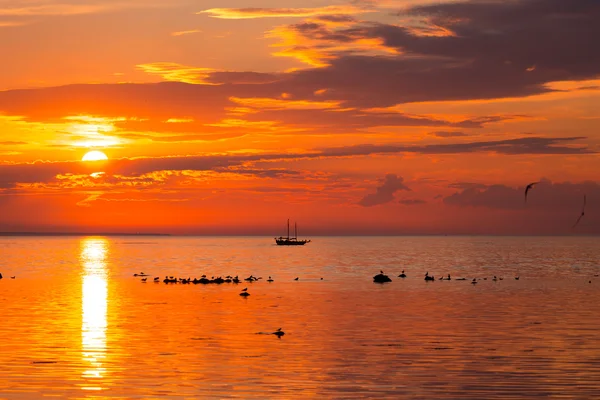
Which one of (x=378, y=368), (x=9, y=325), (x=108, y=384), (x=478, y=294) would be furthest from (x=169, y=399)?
(x=478, y=294)

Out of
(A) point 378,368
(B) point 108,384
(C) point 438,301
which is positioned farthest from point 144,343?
(C) point 438,301

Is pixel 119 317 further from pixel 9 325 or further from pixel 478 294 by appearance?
pixel 478 294

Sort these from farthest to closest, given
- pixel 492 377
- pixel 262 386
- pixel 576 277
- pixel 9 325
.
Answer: pixel 576 277, pixel 9 325, pixel 492 377, pixel 262 386

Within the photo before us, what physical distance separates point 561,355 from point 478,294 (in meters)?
46.3

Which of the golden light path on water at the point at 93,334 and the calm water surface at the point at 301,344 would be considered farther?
the golden light path on water at the point at 93,334

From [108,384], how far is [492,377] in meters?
18.3

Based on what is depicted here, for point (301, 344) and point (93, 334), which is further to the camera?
point (93, 334)

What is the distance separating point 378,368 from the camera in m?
41.8

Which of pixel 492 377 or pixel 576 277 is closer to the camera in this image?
pixel 492 377

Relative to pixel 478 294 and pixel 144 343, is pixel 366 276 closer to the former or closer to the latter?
pixel 478 294

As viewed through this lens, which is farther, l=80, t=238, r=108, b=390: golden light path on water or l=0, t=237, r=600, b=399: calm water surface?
l=80, t=238, r=108, b=390: golden light path on water

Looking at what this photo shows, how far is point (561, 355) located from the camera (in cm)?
4600

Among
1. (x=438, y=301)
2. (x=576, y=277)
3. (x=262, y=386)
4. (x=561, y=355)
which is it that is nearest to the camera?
(x=262, y=386)

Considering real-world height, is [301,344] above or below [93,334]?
below
